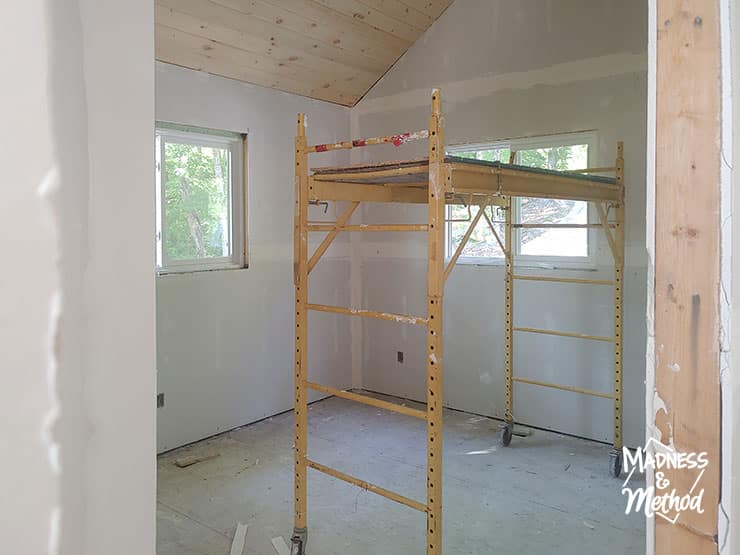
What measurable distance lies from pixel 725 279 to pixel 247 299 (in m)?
3.42

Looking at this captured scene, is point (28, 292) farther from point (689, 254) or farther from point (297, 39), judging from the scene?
point (297, 39)

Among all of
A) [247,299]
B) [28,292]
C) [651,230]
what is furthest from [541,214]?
[28,292]

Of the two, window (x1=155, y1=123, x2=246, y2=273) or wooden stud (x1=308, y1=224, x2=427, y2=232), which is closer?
wooden stud (x1=308, y1=224, x2=427, y2=232)

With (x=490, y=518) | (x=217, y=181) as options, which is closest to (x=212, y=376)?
(x=217, y=181)

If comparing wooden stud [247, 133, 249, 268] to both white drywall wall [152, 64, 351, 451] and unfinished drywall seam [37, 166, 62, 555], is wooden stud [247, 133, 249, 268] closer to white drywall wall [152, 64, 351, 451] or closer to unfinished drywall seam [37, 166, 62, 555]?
white drywall wall [152, 64, 351, 451]

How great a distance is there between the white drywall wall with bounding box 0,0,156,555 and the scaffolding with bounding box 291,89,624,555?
109 cm

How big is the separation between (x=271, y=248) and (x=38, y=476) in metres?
3.40

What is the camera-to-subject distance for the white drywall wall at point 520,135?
11.7ft

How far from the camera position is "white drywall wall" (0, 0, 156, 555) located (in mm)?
861

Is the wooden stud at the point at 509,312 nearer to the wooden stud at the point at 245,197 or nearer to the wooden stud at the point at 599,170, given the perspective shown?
the wooden stud at the point at 599,170

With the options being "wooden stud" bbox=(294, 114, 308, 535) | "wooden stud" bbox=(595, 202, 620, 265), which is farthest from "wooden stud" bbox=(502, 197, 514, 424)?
"wooden stud" bbox=(294, 114, 308, 535)

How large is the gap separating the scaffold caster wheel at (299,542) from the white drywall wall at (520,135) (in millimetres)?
2095

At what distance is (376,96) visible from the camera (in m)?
4.78

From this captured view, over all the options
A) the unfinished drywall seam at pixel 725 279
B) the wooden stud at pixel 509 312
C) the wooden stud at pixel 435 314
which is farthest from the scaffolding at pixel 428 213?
the unfinished drywall seam at pixel 725 279
